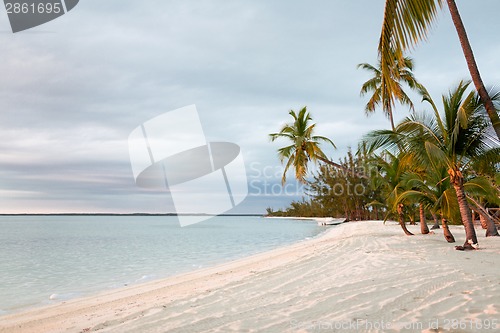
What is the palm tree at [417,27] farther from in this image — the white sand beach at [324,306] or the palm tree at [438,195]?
the palm tree at [438,195]

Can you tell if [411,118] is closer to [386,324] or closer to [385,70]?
[385,70]

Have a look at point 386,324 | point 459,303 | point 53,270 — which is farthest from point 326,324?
point 53,270

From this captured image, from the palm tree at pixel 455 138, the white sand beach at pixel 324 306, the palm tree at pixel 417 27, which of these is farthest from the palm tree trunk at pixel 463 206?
the palm tree at pixel 417 27

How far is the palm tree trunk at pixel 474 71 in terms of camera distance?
4.25 meters

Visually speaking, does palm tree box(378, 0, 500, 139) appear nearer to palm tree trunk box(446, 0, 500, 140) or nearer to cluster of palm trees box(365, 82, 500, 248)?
palm tree trunk box(446, 0, 500, 140)

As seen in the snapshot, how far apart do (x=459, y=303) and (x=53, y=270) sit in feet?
37.5

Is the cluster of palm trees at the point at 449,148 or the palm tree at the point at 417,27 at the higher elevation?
the palm tree at the point at 417,27

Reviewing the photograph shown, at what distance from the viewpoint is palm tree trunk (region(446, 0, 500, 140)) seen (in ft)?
13.9

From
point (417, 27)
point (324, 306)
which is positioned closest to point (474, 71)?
point (417, 27)

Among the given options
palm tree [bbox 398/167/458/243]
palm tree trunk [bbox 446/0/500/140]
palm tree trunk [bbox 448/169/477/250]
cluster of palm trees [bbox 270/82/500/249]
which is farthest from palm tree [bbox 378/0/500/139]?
palm tree [bbox 398/167/458/243]

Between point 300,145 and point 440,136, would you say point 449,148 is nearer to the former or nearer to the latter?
point 440,136

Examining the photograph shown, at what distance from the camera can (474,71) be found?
4391 millimetres

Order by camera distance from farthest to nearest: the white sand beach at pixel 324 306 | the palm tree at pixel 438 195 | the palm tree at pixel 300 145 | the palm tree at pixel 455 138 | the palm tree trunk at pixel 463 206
Result: the palm tree at pixel 300 145 → the palm tree at pixel 438 195 → the palm tree trunk at pixel 463 206 → the palm tree at pixel 455 138 → the white sand beach at pixel 324 306

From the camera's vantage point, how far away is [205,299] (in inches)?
179
